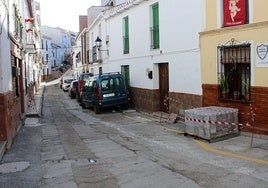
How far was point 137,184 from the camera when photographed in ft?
22.4

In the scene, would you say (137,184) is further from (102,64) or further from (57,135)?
(102,64)

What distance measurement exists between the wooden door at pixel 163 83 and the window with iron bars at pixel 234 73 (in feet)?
14.7

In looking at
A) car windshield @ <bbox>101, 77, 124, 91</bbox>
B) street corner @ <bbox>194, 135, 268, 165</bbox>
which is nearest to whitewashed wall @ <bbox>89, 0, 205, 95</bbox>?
car windshield @ <bbox>101, 77, 124, 91</bbox>

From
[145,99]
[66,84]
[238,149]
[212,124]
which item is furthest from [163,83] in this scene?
[66,84]

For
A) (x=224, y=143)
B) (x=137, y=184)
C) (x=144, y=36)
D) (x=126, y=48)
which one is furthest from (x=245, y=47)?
(x=126, y=48)

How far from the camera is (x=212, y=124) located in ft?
33.0

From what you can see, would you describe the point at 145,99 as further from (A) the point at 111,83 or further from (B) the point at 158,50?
(B) the point at 158,50

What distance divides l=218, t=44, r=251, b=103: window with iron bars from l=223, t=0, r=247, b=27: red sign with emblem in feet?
2.29

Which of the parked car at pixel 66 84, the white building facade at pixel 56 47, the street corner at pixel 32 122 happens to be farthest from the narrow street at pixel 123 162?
the white building facade at pixel 56 47

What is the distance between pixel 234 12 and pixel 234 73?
5.83ft

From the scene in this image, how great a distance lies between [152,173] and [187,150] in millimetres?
A: 2211

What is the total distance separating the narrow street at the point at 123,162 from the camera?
6992 millimetres

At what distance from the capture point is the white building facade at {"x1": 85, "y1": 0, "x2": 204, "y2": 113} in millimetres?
13539

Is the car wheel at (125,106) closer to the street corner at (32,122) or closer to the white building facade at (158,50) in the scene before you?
the white building facade at (158,50)
